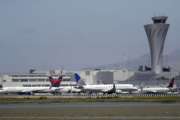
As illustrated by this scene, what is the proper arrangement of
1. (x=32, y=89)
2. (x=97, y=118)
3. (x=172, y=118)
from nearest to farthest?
(x=172, y=118)
(x=97, y=118)
(x=32, y=89)

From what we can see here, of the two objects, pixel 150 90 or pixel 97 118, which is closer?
pixel 97 118

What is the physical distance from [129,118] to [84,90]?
423ft

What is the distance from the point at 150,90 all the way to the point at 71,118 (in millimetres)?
124009

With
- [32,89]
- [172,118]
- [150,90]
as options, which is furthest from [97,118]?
[32,89]

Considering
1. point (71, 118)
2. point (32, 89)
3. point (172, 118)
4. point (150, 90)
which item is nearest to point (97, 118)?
point (71, 118)

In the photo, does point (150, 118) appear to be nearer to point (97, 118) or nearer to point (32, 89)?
point (97, 118)

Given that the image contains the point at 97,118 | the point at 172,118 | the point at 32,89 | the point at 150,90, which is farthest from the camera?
the point at 32,89

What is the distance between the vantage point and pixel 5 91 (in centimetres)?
18338

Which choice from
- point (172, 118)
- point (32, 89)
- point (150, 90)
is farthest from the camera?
point (32, 89)

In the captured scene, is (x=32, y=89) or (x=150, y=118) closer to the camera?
(x=150, y=118)

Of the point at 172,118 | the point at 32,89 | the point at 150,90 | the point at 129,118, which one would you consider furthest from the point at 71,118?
the point at 32,89

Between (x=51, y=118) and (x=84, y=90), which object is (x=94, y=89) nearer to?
(x=84, y=90)

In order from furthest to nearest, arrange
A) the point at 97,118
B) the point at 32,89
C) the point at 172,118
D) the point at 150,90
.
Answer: the point at 32,89 < the point at 150,90 < the point at 97,118 < the point at 172,118

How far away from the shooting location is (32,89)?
625 feet
